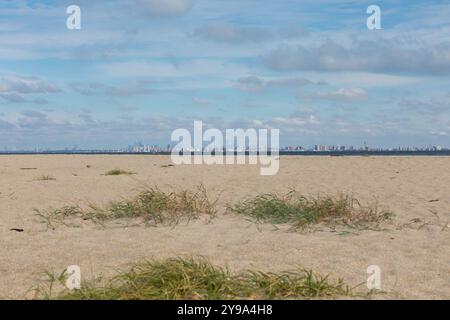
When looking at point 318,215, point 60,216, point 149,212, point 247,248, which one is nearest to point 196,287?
point 247,248

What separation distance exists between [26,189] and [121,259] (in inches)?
300

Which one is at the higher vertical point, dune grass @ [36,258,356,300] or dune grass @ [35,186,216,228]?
dune grass @ [35,186,216,228]

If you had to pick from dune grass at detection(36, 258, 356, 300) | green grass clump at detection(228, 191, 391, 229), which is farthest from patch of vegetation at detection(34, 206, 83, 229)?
dune grass at detection(36, 258, 356, 300)

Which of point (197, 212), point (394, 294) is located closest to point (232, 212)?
point (197, 212)

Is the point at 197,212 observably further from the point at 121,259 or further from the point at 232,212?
the point at 121,259

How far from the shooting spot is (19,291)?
4.69 m

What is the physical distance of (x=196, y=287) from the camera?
4375 mm

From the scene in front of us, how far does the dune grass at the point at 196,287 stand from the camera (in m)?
4.22

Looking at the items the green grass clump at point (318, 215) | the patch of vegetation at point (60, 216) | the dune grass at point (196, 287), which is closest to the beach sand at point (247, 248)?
the patch of vegetation at point (60, 216)

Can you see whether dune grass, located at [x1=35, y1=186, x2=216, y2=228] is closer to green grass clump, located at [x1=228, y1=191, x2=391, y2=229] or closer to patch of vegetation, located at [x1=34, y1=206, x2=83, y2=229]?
patch of vegetation, located at [x1=34, y1=206, x2=83, y2=229]

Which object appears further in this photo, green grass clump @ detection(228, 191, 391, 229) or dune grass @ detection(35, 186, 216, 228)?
dune grass @ detection(35, 186, 216, 228)

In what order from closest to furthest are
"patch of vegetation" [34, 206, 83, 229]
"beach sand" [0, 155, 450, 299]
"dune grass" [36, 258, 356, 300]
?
"dune grass" [36, 258, 356, 300]
"beach sand" [0, 155, 450, 299]
"patch of vegetation" [34, 206, 83, 229]

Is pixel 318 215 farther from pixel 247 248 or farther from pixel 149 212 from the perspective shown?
pixel 149 212

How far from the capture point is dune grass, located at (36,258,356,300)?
422cm
